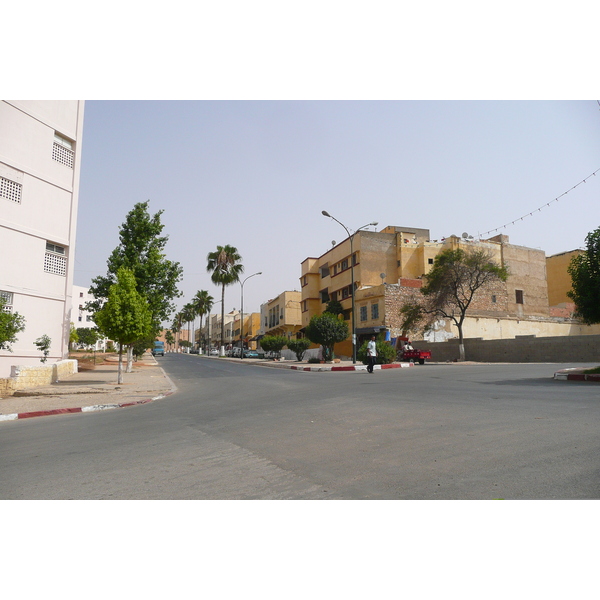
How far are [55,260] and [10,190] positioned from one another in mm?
4106

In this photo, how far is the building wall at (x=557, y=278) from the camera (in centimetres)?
5797

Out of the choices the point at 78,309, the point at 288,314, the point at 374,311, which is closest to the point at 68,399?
the point at 374,311

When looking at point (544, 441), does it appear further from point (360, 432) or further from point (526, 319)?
point (526, 319)

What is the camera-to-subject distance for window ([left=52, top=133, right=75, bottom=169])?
2558cm

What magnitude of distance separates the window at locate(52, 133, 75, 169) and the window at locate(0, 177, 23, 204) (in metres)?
3.03

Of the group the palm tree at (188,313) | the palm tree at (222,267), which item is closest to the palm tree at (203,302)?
the palm tree at (188,313)

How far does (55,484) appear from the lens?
5.37 meters

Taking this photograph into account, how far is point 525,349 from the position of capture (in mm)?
35406

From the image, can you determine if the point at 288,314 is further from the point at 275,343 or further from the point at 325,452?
the point at 325,452

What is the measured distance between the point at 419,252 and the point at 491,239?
9866 millimetres

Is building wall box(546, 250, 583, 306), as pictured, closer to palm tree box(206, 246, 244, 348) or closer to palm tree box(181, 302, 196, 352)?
palm tree box(206, 246, 244, 348)

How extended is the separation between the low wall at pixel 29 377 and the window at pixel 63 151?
36.6ft

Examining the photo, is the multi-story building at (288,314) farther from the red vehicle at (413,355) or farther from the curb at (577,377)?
the curb at (577,377)

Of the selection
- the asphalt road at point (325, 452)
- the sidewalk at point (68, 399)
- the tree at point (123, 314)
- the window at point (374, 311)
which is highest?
the window at point (374, 311)
